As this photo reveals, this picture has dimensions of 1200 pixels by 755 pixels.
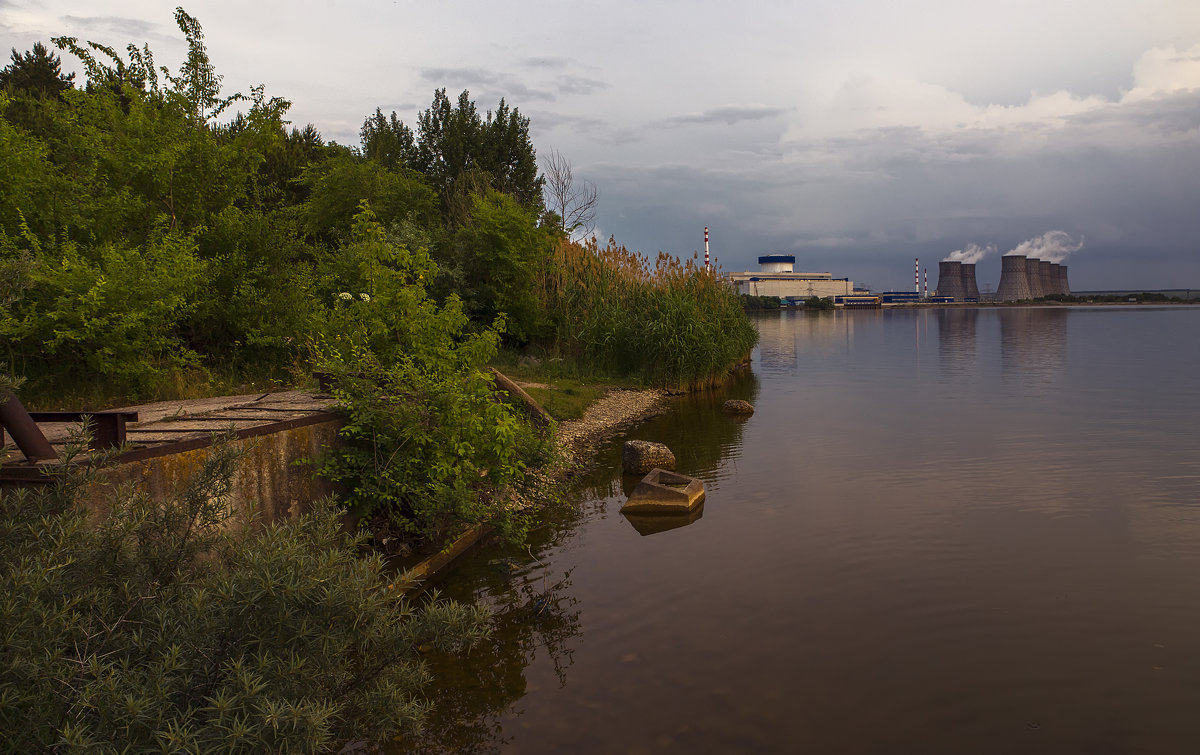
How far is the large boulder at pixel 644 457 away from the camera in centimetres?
1175

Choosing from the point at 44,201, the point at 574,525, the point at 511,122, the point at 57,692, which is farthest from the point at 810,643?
the point at 511,122

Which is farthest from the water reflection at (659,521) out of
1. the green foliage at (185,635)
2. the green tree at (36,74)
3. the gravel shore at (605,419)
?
the green tree at (36,74)

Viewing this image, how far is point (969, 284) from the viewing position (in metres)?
186

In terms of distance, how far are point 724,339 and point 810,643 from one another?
1582 cm

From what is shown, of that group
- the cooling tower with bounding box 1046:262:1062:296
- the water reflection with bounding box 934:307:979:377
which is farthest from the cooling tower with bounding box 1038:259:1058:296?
the water reflection with bounding box 934:307:979:377

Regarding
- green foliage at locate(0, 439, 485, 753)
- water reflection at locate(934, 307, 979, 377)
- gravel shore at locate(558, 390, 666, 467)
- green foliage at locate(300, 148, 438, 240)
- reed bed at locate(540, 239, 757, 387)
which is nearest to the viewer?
green foliage at locate(0, 439, 485, 753)

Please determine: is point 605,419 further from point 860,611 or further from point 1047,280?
point 1047,280

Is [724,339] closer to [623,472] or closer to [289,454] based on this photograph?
[623,472]

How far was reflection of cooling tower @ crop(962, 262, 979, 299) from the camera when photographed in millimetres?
184750

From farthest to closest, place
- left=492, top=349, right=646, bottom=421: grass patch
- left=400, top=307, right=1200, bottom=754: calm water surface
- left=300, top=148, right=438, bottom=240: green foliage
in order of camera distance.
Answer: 1. left=300, top=148, right=438, bottom=240: green foliage
2. left=492, top=349, right=646, bottom=421: grass patch
3. left=400, top=307, right=1200, bottom=754: calm water surface

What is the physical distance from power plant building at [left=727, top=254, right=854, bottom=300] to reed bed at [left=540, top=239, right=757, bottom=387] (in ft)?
420

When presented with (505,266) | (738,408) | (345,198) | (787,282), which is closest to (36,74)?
(345,198)

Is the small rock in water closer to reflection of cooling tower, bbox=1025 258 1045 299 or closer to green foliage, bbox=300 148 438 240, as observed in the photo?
green foliage, bbox=300 148 438 240

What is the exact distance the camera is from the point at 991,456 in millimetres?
12789
